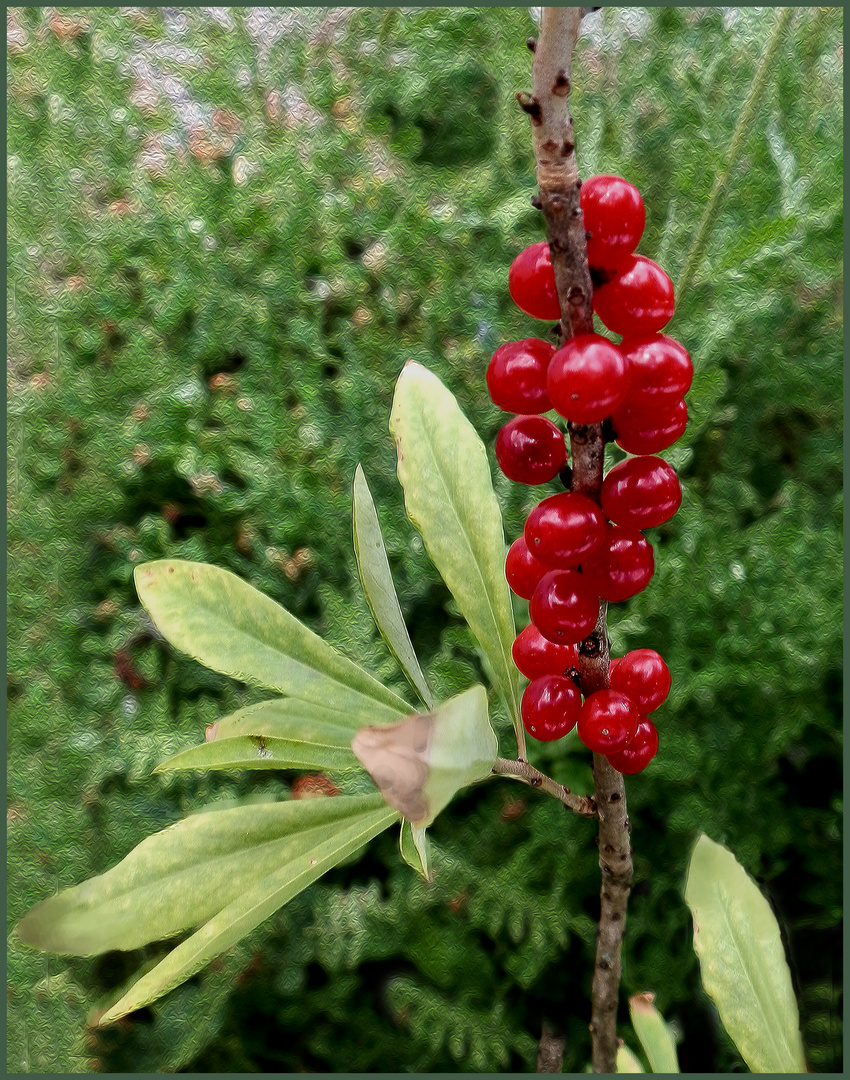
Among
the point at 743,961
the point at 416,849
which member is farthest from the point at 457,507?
the point at 743,961

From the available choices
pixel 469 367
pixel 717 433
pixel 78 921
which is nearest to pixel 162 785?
pixel 78 921

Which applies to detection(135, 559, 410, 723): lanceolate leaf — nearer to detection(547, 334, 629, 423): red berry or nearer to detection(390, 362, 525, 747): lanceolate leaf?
detection(390, 362, 525, 747): lanceolate leaf

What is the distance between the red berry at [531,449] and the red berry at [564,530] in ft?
0.06

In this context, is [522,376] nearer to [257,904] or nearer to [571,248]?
[571,248]

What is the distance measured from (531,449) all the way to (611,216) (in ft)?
0.28

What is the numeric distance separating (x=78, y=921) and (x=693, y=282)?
0.60 metres

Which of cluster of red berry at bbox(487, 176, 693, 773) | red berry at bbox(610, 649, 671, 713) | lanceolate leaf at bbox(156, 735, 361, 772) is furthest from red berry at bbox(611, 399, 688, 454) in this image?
lanceolate leaf at bbox(156, 735, 361, 772)

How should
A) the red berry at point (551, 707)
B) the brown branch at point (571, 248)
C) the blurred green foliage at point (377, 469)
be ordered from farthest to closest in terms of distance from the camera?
the blurred green foliage at point (377, 469) < the red berry at point (551, 707) < the brown branch at point (571, 248)

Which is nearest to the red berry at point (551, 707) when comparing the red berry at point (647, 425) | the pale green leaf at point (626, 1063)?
the red berry at point (647, 425)

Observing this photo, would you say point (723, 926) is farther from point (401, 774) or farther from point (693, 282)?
point (693, 282)

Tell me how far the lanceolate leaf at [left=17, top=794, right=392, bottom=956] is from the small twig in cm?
7

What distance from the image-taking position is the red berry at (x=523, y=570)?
345mm

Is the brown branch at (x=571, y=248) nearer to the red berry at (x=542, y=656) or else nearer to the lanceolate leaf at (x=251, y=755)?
the red berry at (x=542, y=656)

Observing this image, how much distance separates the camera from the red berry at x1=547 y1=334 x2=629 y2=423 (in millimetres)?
255
